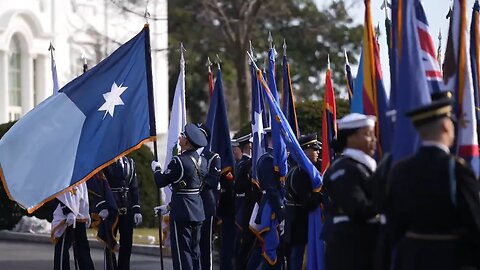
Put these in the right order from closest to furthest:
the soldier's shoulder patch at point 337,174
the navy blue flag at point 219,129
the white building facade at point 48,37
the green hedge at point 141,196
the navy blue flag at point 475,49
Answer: the soldier's shoulder patch at point 337,174 < the navy blue flag at point 475,49 < the navy blue flag at point 219,129 < the green hedge at point 141,196 < the white building facade at point 48,37

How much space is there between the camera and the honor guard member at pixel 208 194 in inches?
532

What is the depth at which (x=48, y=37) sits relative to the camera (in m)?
33.3

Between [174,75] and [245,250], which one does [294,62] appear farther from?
[245,250]

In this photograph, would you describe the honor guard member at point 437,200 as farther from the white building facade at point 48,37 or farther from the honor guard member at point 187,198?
the white building facade at point 48,37

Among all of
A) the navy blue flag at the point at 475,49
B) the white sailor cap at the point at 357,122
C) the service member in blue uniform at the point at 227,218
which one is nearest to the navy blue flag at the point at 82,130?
the service member in blue uniform at the point at 227,218

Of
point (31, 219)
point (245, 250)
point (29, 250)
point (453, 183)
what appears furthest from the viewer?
point (31, 219)

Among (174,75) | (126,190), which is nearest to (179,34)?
(174,75)

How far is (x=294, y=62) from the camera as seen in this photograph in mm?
41875

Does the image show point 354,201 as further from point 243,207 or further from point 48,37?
point 48,37

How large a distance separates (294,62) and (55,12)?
10.8m

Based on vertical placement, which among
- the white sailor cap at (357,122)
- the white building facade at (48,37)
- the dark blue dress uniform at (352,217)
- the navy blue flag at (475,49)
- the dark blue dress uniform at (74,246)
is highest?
the white building facade at (48,37)

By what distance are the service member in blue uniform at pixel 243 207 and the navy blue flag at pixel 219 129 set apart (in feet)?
1.62

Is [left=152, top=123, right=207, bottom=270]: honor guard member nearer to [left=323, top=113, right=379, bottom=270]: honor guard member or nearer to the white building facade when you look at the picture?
[left=323, top=113, right=379, bottom=270]: honor guard member

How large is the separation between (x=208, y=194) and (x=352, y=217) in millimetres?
5802
